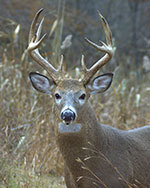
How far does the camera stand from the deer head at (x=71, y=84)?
14.3 feet

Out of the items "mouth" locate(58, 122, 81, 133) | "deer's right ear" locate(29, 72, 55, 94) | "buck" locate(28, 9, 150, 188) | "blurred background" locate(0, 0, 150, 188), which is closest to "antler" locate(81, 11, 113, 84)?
"buck" locate(28, 9, 150, 188)

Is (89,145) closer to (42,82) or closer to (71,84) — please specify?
(71,84)

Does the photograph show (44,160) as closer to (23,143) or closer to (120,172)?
(23,143)

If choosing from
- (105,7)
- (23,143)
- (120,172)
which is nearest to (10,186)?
(23,143)

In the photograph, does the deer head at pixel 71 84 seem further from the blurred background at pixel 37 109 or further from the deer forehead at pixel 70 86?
the blurred background at pixel 37 109

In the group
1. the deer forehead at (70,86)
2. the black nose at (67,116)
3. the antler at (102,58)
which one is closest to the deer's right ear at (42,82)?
the deer forehead at (70,86)

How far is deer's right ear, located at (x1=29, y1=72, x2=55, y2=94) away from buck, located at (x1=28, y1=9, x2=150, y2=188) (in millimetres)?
53

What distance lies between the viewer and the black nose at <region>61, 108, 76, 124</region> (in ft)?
13.3

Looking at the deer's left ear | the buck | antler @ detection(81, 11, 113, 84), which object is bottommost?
the buck

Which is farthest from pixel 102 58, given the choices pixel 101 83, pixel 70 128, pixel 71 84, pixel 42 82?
pixel 70 128

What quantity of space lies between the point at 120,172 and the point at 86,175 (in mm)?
353

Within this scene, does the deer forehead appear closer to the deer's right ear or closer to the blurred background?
the deer's right ear

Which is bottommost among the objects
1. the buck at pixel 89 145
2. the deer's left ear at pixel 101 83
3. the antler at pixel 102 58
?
the buck at pixel 89 145

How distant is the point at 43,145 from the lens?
5941mm
